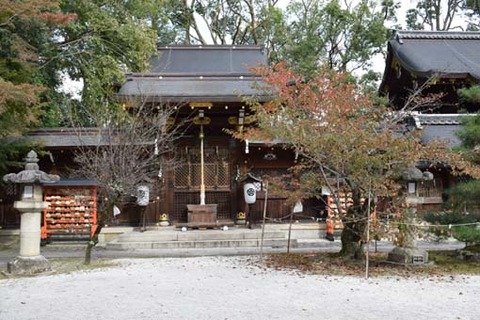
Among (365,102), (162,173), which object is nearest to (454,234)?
(365,102)

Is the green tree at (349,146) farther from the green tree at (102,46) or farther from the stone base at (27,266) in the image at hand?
the green tree at (102,46)

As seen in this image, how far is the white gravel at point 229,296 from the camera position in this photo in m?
5.89

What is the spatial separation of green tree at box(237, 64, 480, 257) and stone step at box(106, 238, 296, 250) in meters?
2.98

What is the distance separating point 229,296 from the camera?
686 cm

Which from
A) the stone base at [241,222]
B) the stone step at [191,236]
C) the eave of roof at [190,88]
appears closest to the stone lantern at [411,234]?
the stone step at [191,236]

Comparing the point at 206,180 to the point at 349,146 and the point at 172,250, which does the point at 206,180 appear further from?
the point at 349,146

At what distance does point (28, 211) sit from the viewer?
936 cm

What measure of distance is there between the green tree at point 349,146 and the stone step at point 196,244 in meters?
2.98

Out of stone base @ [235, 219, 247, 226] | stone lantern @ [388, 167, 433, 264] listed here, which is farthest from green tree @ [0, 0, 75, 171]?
stone lantern @ [388, 167, 433, 264]

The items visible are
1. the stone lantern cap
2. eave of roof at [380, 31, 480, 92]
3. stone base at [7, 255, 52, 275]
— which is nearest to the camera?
stone base at [7, 255, 52, 275]

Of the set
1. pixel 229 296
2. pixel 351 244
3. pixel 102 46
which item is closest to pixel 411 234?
pixel 351 244

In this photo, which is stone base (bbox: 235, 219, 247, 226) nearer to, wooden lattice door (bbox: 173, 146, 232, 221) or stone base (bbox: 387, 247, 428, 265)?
wooden lattice door (bbox: 173, 146, 232, 221)

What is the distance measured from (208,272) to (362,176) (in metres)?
3.58

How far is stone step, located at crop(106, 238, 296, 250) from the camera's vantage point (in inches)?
500
